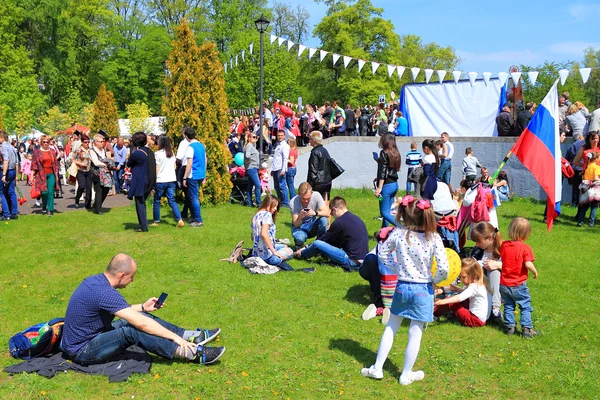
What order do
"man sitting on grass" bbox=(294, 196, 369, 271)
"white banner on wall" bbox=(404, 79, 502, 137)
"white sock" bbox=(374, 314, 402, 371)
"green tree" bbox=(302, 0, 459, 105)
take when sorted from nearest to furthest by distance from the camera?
"white sock" bbox=(374, 314, 402, 371), "man sitting on grass" bbox=(294, 196, 369, 271), "white banner on wall" bbox=(404, 79, 502, 137), "green tree" bbox=(302, 0, 459, 105)

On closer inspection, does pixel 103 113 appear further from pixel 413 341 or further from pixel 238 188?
pixel 413 341

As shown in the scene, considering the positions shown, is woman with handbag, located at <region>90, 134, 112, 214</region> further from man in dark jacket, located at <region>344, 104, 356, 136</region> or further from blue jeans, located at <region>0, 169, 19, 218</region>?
man in dark jacket, located at <region>344, 104, 356, 136</region>

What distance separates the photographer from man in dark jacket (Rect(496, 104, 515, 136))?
17.7 meters

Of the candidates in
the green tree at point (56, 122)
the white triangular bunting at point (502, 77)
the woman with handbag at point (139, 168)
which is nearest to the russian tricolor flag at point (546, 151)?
the woman with handbag at point (139, 168)

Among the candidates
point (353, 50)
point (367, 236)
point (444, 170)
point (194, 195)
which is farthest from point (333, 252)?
point (353, 50)

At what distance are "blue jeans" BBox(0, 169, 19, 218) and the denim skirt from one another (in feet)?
35.3

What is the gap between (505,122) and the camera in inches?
699

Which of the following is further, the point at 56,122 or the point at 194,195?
the point at 56,122

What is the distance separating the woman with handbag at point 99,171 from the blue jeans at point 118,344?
9.30 metres

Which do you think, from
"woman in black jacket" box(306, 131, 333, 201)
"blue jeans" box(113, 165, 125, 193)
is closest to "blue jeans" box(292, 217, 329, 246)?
"woman in black jacket" box(306, 131, 333, 201)

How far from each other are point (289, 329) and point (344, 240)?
2541mm

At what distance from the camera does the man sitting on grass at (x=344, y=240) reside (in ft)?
28.0

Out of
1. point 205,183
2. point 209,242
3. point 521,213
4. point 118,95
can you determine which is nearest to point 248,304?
point 209,242

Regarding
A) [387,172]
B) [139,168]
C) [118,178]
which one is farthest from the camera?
[118,178]
